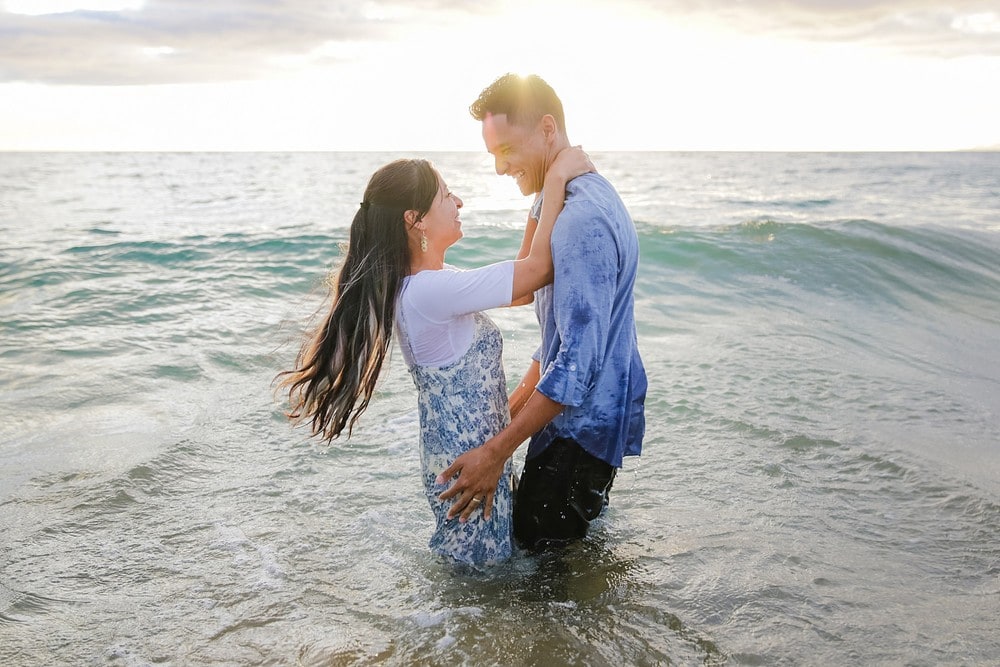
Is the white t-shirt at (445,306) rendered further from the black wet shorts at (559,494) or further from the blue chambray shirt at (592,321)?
the black wet shorts at (559,494)

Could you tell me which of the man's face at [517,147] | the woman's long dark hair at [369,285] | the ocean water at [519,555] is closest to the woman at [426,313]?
the woman's long dark hair at [369,285]

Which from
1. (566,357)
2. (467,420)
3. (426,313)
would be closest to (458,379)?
(467,420)

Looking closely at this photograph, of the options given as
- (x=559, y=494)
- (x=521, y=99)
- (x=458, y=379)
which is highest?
(x=521, y=99)

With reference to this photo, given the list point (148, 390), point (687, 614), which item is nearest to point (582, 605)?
point (687, 614)

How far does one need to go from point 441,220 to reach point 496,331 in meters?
0.51

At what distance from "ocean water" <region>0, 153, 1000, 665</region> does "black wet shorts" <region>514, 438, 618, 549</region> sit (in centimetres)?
20

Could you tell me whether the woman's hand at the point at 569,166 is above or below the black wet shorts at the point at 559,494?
above

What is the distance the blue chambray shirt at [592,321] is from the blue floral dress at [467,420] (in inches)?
9.3

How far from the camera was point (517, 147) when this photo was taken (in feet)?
10.5

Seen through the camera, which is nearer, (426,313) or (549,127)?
(426,313)

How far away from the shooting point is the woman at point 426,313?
2982mm

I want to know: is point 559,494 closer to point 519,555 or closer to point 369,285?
point 519,555

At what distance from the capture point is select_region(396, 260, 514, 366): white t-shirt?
9.58 feet

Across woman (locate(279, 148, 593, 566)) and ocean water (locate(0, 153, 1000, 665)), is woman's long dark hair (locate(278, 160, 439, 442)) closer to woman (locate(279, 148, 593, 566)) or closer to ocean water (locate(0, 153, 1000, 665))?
woman (locate(279, 148, 593, 566))
